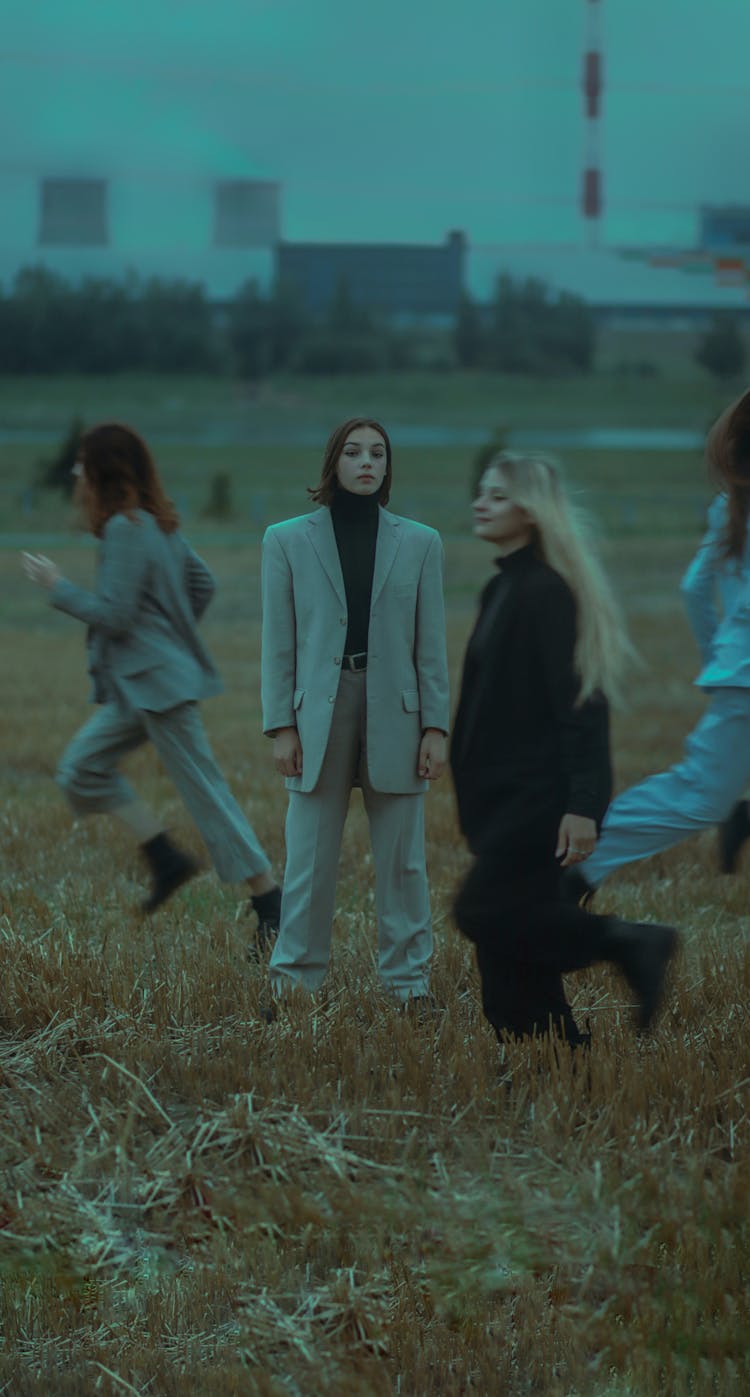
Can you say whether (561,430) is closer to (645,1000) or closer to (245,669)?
(245,669)

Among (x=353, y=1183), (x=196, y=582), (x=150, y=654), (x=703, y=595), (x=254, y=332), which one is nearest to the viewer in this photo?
(x=353, y=1183)

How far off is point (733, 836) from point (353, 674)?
2.56m

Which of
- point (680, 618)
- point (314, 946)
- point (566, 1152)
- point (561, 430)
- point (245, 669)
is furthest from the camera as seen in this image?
point (561, 430)

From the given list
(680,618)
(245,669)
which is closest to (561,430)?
(680,618)

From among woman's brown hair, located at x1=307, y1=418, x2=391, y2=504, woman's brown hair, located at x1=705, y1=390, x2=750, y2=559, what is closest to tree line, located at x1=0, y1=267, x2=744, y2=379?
woman's brown hair, located at x1=705, y1=390, x2=750, y2=559

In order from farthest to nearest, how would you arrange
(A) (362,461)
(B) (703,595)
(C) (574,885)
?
1. (B) (703,595)
2. (A) (362,461)
3. (C) (574,885)

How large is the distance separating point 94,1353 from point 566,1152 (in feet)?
4.13

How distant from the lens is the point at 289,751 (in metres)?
5.35

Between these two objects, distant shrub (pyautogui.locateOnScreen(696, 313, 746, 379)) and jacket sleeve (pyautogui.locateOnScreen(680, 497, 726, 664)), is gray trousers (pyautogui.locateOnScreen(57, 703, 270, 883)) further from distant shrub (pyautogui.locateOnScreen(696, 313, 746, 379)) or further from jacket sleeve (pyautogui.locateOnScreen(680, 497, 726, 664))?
distant shrub (pyautogui.locateOnScreen(696, 313, 746, 379))

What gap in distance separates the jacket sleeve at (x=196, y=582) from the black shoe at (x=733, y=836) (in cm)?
236

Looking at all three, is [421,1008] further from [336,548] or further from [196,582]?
[196,582]

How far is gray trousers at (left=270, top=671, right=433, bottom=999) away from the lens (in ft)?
17.9

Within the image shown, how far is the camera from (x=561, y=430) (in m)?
95.2

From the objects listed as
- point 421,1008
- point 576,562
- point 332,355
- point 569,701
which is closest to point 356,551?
point 576,562
